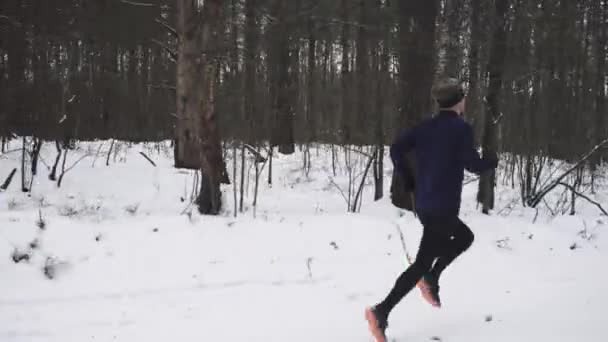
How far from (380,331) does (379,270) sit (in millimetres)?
1986

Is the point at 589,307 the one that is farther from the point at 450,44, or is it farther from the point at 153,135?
the point at 153,135

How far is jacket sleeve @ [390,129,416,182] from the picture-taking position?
328 centimetres

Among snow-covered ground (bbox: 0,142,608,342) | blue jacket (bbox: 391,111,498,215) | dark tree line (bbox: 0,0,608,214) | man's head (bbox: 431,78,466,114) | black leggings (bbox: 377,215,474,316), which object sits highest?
dark tree line (bbox: 0,0,608,214)

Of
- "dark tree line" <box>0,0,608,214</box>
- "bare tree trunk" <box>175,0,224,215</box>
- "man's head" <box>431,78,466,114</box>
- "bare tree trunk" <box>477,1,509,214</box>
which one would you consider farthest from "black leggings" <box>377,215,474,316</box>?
"bare tree trunk" <box>477,1,509,214</box>

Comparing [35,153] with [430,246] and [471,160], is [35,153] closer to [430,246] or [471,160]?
[430,246]

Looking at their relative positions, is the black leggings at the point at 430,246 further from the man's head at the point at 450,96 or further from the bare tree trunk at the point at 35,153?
the bare tree trunk at the point at 35,153

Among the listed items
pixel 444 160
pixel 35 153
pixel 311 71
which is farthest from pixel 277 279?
pixel 311 71

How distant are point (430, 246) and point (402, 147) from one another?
2.18ft

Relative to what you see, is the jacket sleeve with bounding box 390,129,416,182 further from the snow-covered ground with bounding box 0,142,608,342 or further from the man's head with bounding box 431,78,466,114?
the snow-covered ground with bounding box 0,142,608,342

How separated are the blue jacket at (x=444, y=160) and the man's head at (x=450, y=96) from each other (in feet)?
0.17

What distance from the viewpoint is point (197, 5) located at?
26.7 ft

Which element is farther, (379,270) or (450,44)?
(450,44)

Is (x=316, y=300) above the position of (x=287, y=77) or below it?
below

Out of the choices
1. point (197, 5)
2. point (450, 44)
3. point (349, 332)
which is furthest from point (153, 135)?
point (349, 332)
